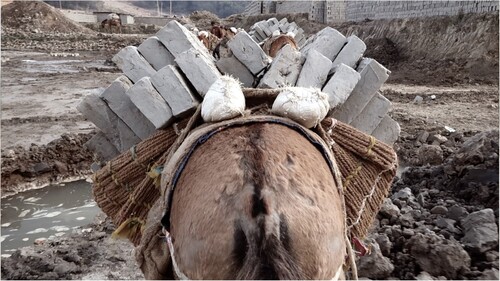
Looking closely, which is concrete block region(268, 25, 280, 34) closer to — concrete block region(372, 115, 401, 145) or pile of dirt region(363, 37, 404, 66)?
pile of dirt region(363, 37, 404, 66)

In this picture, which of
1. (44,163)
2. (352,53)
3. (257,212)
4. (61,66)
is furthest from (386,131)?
(61,66)

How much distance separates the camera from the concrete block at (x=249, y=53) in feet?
9.35

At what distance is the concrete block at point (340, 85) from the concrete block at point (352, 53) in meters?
0.36

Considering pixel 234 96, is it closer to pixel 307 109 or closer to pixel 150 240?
pixel 307 109

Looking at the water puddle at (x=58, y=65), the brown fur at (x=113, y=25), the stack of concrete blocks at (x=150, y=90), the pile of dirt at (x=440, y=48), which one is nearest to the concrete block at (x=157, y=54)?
the stack of concrete blocks at (x=150, y=90)

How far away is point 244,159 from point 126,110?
1.41m

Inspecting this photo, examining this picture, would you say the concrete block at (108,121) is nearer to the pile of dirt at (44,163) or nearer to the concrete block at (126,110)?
the concrete block at (126,110)

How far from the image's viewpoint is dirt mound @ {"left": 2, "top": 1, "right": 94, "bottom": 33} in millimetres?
40250

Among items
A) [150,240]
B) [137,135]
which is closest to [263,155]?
[150,240]

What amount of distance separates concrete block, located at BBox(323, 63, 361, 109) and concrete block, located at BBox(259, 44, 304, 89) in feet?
0.65

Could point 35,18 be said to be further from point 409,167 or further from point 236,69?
point 236,69

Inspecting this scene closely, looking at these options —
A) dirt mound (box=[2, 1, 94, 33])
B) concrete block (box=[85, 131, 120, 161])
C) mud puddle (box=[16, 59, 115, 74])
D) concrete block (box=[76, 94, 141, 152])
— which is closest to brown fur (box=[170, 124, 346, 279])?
concrete block (box=[76, 94, 141, 152])

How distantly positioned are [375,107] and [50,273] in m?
3.60

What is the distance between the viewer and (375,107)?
3.06 m
